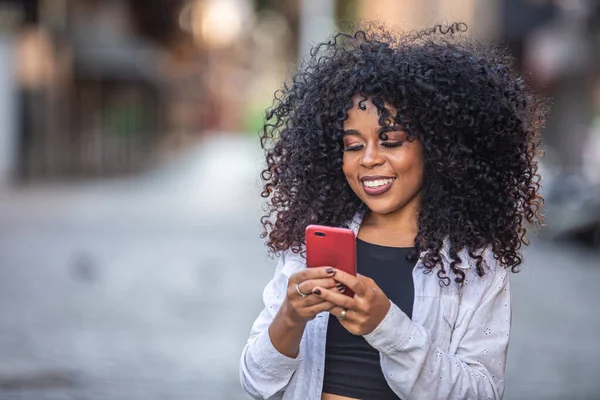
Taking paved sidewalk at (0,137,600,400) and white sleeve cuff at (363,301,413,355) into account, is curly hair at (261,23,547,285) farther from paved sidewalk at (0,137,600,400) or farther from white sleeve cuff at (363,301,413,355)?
paved sidewalk at (0,137,600,400)

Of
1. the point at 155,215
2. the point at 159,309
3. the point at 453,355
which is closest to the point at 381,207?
the point at 453,355

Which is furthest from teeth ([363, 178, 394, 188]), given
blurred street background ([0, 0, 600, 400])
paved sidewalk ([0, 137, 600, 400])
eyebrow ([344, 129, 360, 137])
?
paved sidewalk ([0, 137, 600, 400])

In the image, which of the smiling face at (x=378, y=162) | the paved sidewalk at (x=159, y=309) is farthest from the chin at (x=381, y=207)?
the paved sidewalk at (x=159, y=309)

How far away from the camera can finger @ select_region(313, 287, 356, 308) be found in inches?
87.4

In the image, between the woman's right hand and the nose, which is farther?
the nose

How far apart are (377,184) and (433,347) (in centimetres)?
43

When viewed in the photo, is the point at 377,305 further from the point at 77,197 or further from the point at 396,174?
the point at 77,197

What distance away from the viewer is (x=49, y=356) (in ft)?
24.9

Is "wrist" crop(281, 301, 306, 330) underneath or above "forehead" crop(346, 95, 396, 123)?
underneath

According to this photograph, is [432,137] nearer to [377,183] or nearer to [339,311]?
[377,183]

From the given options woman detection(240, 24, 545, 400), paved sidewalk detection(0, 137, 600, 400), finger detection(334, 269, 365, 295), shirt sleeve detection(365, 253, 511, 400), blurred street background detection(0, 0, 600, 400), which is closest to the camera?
finger detection(334, 269, 365, 295)

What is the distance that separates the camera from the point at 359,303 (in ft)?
7.34

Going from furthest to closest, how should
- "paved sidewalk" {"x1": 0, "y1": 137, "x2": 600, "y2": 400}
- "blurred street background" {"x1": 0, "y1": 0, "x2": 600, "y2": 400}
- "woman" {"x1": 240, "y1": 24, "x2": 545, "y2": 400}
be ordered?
"blurred street background" {"x1": 0, "y1": 0, "x2": 600, "y2": 400}
"paved sidewalk" {"x1": 0, "y1": 137, "x2": 600, "y2": 400}
"woman" {"x1": 240, "y1": 24, "x2": 545, "y2": 400}

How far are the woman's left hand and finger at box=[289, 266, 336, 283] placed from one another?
2cm
